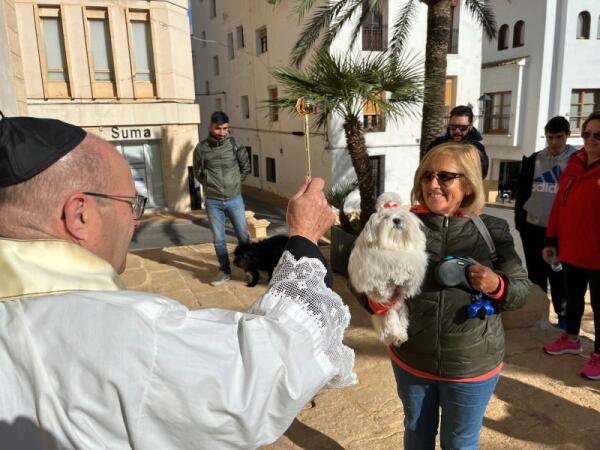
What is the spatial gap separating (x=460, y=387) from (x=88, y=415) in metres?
1.57

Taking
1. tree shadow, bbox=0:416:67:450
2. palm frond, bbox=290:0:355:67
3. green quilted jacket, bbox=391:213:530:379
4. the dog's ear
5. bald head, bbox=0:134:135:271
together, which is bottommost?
green quilted jacket, bbox=391:213:530:379

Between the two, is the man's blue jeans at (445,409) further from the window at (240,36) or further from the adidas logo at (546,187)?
the window at (240,36)

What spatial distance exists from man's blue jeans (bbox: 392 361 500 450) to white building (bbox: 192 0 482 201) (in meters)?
12.3

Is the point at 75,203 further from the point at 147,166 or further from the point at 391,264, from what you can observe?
the point at 147,166

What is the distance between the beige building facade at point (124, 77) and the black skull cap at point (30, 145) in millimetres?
13189

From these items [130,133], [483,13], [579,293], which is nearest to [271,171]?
[130,133]

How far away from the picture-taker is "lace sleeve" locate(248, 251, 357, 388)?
1.03 m

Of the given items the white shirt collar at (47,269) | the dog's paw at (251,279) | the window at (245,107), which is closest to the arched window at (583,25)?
the window at (245,107)

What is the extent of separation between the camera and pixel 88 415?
823 mm

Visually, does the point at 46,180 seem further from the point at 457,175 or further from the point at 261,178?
the point at 261,178

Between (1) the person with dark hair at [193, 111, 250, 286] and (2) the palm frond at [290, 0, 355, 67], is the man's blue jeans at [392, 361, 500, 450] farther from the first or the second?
(2) the palm frond at [290, 0, 355, 67]

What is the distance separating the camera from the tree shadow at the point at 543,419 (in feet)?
8.64

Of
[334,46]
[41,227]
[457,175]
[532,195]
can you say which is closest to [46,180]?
[41,227]

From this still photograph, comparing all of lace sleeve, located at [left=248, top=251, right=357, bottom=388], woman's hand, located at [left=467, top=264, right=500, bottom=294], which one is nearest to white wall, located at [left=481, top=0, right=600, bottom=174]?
woman's hand, located at [left=467, top=264, right=500, bottom=294]
